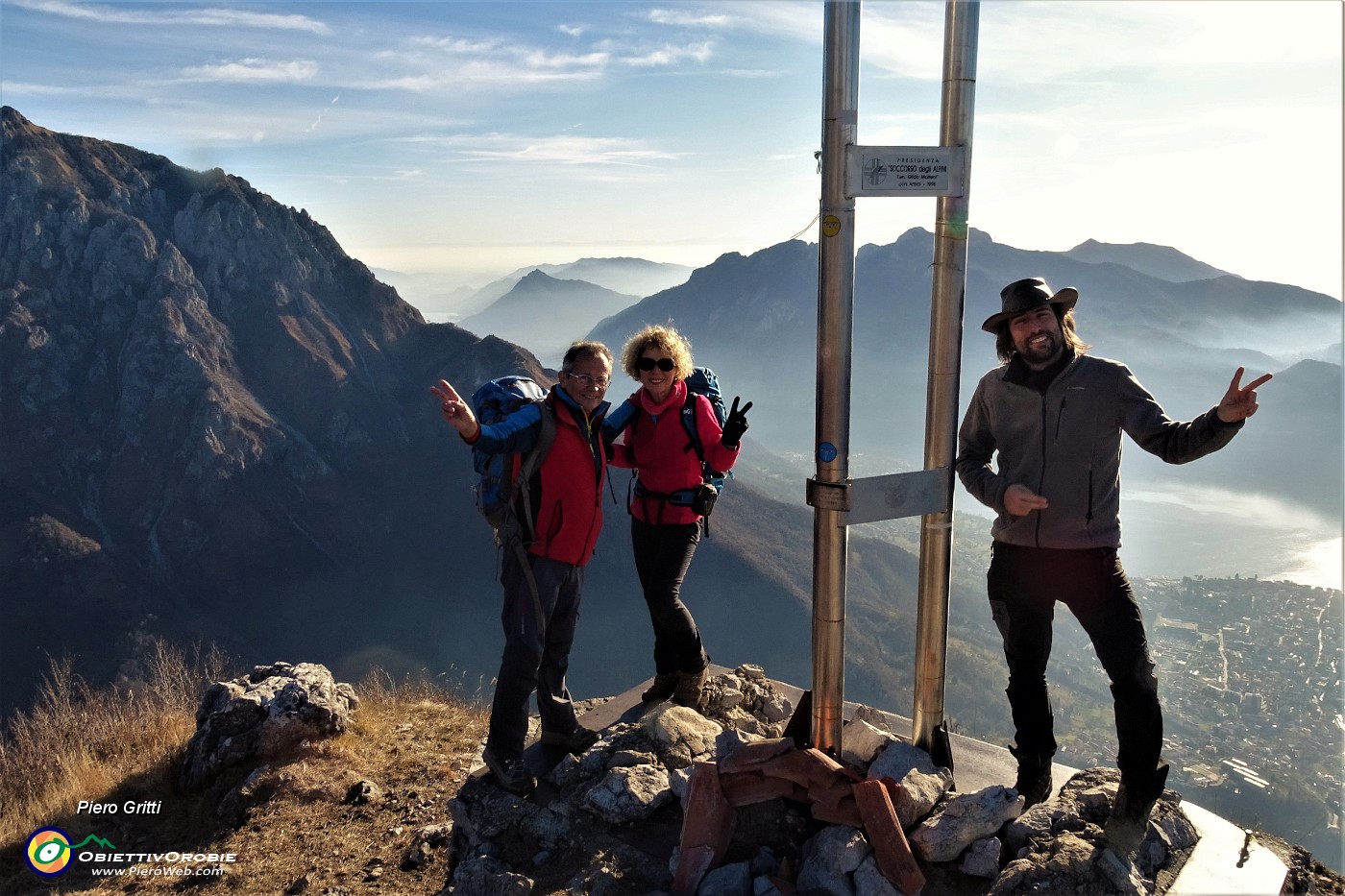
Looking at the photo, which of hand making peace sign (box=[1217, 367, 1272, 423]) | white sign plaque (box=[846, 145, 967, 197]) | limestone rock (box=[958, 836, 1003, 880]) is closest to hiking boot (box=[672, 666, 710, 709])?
limestone rock (box=[958, 836, 1003, 880])

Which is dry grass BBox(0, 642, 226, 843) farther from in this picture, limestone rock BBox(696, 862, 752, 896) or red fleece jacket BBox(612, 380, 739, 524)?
limestone rock BBox(696, 862, 752, 896)

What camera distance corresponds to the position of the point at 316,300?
108 m

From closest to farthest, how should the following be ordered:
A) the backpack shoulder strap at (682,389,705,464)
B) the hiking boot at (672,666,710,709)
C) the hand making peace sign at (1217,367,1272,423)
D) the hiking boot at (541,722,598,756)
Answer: the hand making peace sign at (1217,367,1272,423) → the backpack shoulder strap at (682,389,705,464) → the hiking boot at (541,722,598,756) → the hiking boot at (672,666,710,709)

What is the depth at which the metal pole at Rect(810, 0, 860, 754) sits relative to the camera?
3.84 metres

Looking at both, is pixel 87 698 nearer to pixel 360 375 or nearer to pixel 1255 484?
pixel 360 375

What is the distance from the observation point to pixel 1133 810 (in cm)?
400

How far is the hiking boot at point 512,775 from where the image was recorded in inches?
194

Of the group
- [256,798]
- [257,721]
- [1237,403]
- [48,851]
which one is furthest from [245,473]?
[1237,403]

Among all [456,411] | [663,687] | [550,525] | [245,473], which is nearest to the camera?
[456,411]

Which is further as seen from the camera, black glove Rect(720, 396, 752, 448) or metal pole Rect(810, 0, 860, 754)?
black glove Rect(720, 396, 752, 448)

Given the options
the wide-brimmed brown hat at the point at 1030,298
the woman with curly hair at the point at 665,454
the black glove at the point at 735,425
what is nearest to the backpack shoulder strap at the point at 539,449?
the woman with curly hair at the point at 665,454

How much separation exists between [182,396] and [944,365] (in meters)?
100.0

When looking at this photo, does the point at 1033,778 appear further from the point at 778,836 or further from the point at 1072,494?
the point at 1072,494

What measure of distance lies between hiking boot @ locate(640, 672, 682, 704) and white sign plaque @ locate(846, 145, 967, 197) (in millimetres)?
3595
